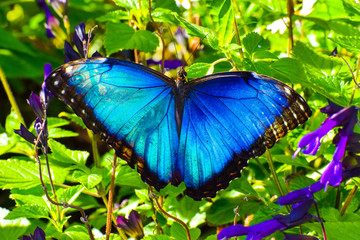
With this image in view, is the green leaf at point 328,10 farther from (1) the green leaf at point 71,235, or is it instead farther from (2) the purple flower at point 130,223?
(1) the green leaf at point 71,235

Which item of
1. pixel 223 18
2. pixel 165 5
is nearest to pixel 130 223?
pixel 223 18

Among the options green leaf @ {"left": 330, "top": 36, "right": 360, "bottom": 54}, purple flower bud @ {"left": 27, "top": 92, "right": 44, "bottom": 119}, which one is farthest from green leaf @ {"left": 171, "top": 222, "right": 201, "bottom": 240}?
green leaf @ {"left": 330, "top": 36, "right": 360, "bottom": 54}

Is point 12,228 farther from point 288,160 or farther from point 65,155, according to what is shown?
point 288,160

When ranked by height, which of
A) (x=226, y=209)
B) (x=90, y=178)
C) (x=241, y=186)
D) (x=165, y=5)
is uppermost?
(x=165, y=5)

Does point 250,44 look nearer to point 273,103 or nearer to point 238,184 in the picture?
point 273,103

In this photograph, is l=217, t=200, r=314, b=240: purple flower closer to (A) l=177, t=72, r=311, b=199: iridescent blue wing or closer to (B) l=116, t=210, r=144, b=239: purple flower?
(A) l=177, t=72, r=311, b=199: iridescent blue wing

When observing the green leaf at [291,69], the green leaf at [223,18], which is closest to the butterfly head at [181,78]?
the green leaf at [223,18]
